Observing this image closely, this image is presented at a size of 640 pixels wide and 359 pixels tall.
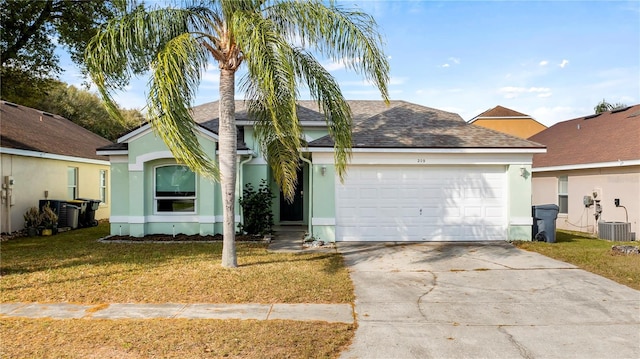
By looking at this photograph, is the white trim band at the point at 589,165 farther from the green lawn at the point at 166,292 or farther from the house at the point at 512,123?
the house at the point at 512,123

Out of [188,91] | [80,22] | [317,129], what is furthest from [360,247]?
[80,22]

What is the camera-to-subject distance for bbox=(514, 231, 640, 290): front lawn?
791 cm

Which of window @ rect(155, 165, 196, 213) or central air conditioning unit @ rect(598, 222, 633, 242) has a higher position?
window @ rect(155, 165, 196, 213)

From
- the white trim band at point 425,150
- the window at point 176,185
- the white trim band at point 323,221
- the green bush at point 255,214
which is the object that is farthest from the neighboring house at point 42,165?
the white trim band at point 425,150

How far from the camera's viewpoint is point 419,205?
12.0 meters

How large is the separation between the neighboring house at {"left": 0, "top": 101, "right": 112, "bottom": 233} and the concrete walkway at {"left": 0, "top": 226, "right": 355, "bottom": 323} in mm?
9842

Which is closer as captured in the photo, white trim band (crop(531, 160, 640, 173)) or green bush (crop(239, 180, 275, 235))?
green bush (crop(239, 180, 275, 235))

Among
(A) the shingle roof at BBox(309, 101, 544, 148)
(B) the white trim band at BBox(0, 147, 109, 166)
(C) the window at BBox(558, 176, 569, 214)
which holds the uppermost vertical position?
(A) the shingle roof at BBox(309, 101, 544, 148)

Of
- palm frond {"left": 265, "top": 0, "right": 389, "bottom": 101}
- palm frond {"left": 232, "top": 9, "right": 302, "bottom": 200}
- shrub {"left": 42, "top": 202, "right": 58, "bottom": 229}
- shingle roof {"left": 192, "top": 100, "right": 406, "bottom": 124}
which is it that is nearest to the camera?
palm frond {"left": 232, "top": 9, "right": 302, "bottom": 200}

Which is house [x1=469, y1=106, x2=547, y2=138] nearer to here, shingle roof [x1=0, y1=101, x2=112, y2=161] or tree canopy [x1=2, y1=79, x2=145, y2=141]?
shingle roof [x1=0, y1=101, x2=112, y2=161]

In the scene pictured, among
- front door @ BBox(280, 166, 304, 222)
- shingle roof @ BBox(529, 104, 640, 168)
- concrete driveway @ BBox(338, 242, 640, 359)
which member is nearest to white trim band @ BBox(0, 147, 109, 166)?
front door @ BBox(280, 166, 304, 222)

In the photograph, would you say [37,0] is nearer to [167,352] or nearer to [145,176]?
[145,176]

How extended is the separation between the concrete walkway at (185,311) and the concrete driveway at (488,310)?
18.8 inches

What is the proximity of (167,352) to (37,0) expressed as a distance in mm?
9365
